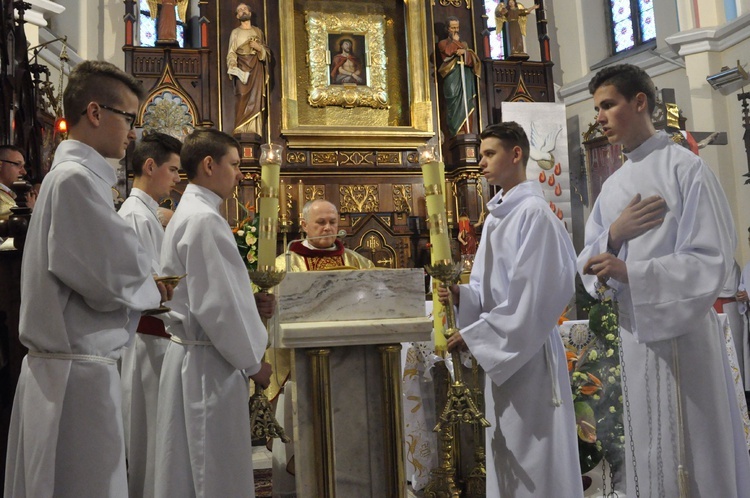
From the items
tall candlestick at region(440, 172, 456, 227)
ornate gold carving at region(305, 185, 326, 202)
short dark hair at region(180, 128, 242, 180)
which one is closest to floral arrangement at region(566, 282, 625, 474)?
short dark hair at region(180, 128, 242, 180)

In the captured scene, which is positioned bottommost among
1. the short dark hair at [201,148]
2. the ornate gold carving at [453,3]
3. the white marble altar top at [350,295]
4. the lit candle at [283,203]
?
the white marble altar top at [350,295]

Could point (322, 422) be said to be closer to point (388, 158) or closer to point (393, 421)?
point (393, 421)

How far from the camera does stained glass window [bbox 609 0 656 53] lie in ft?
37.6

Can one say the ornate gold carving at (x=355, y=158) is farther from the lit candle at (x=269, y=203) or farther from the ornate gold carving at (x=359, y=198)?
the lit candle at (x=269, y=203)

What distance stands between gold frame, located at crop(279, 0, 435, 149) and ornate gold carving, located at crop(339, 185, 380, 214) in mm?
578

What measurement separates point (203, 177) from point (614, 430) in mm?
2721

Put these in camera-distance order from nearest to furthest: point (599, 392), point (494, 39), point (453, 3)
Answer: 1. point (599, 392)
2. point (453, 3)
3. point (494, 39)

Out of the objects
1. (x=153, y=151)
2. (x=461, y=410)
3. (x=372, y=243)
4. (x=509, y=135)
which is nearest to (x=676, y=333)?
(x=461, y=410)

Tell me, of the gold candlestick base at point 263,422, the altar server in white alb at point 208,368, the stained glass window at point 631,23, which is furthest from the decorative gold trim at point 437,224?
the stained glass window at point 631,23

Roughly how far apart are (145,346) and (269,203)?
40.5 inches

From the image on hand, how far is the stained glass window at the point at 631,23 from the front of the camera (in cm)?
1145

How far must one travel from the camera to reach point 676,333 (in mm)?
2459

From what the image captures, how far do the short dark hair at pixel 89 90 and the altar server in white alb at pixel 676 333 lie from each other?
5.67 feet

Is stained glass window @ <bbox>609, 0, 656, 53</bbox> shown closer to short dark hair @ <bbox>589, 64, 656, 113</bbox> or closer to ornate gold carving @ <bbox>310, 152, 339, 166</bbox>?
ornate gold carving @ <bbox>310, 152, 339, 166</bbox>
